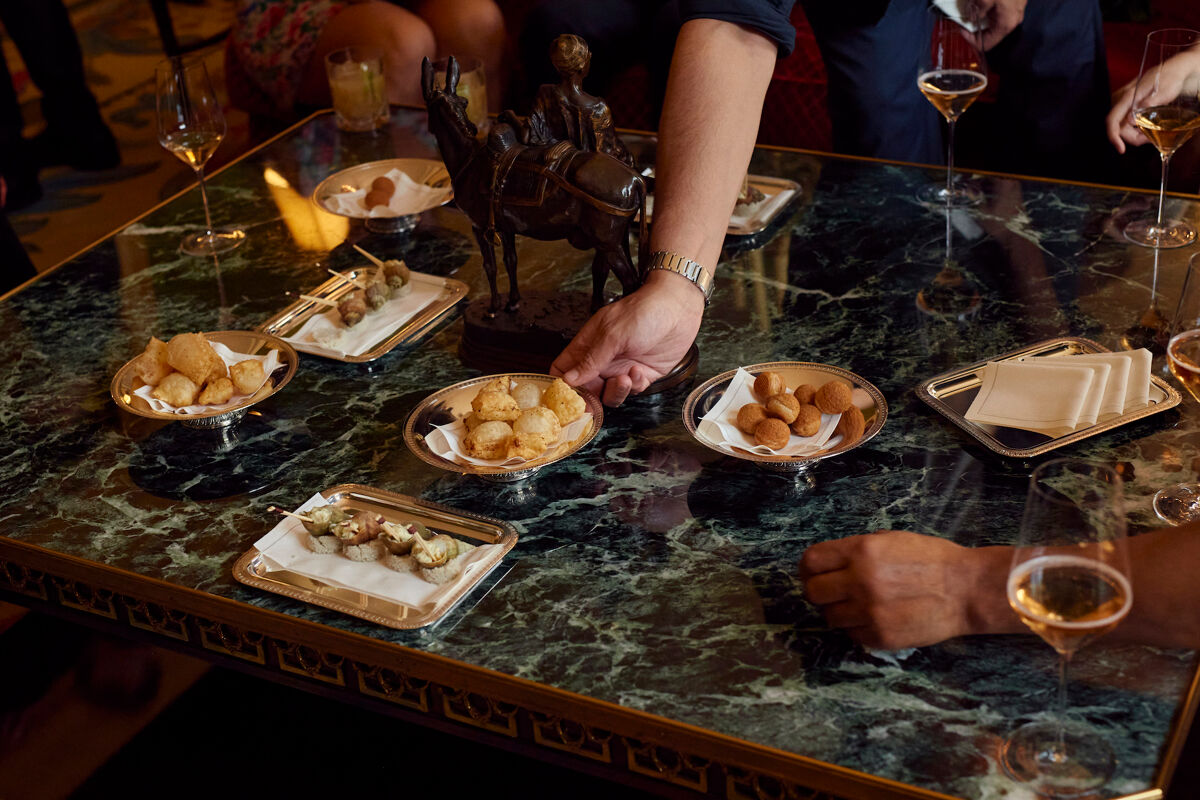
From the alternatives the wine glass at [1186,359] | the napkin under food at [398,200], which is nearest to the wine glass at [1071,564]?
the wine glass at [1186,359]

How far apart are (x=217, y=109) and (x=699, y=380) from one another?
3.59ft

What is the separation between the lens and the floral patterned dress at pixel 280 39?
3967mm

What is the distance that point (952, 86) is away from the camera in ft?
6.29

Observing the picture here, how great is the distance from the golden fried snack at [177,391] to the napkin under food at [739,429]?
694 mm

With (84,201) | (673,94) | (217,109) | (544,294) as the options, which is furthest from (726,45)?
(84,201)

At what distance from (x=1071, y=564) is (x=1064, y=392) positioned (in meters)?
0.54

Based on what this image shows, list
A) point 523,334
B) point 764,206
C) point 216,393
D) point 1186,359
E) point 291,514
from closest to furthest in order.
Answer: point 1186,359 < point 291,514 < point 216,393 < point 523,334 < point 764,206

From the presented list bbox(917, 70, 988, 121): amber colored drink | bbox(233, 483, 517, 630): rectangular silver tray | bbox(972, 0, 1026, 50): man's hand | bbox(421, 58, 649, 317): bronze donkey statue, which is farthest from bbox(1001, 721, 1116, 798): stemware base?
bbox(972, 0, 1026, 50): man's hand

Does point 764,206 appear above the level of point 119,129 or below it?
above

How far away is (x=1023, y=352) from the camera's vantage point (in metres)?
1.56

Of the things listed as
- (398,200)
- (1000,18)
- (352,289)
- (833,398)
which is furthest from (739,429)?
(1000,18)

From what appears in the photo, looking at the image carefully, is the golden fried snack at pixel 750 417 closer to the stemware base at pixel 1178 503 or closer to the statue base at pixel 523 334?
the statue base at pixel 523 334

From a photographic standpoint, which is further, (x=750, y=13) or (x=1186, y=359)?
(x=750, y=13)

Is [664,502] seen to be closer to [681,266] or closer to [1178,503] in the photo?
[681,266]
